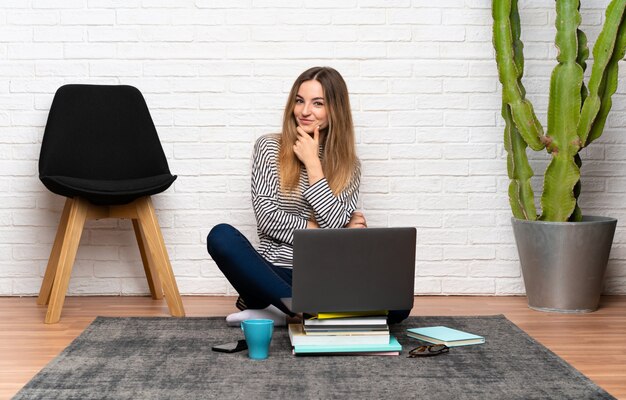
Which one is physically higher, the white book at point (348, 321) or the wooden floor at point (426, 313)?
the white book at point (348, 321)

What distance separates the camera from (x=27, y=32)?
3529 millimetres

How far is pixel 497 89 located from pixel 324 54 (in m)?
→ 0.75

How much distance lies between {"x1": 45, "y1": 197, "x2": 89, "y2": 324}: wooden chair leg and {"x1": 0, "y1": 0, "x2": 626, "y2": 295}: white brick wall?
587mm

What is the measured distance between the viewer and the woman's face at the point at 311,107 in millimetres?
2986

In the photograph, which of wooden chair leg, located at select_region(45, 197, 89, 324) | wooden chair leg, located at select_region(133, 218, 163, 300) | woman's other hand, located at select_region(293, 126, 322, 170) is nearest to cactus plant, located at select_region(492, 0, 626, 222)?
woman's other hand, located at select_region(293, 126, 322, 170)

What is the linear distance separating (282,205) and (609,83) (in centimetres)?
136

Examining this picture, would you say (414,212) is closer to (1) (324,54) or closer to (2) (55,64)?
(1) (324,54)

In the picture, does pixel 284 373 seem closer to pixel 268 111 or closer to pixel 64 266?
pixel 64 266

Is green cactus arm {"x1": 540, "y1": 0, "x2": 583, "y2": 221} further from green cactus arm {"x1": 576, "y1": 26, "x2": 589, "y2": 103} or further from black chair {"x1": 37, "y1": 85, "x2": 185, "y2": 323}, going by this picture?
black chair {"x1": 37, "y1": 85, "x2": 185, "y2": 323}

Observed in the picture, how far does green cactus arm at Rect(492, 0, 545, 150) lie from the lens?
10.9 feet

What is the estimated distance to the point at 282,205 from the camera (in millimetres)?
2961

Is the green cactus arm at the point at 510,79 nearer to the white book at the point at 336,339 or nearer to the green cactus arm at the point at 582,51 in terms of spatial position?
the green cactus arm at the point at 582,51

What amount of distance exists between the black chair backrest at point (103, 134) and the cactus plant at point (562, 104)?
4.53 feet

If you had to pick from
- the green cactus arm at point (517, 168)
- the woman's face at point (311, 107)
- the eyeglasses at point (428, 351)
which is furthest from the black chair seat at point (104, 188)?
the green cactus arm at point (517, 168)
